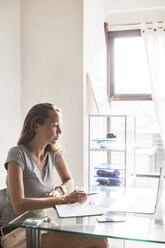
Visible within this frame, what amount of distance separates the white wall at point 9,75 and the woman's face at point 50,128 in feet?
2.26

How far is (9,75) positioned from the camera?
8.88ft

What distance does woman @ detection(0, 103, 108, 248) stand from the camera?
1.68m

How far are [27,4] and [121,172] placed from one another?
168 cm

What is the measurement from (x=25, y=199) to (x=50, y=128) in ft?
1.52

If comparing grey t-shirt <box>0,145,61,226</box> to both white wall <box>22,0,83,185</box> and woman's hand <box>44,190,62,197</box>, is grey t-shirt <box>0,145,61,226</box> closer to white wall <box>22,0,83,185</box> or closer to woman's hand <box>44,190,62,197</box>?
woman's hand <box>44,190,62,197</box>

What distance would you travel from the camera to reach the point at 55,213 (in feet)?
5.40

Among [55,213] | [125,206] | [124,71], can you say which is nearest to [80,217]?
[55,213]

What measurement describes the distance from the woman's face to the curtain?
1543 mm

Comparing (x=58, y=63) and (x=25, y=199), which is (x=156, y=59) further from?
(x=25, y=199)

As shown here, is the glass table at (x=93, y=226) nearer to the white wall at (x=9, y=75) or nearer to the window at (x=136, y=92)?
the white wall at (x=9, y=75)

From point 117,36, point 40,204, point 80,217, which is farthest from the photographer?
point 117,36

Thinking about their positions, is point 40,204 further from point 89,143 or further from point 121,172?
point 121,172

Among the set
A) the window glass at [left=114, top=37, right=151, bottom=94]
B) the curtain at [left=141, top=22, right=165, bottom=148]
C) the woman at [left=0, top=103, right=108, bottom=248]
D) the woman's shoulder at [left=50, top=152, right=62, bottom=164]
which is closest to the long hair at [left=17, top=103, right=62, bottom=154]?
the woman at [left=0, top=103, right=108, bottom=248]

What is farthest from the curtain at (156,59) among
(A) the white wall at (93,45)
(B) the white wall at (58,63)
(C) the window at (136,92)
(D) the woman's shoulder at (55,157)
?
(D) the woman's shoulder at (55,157)
